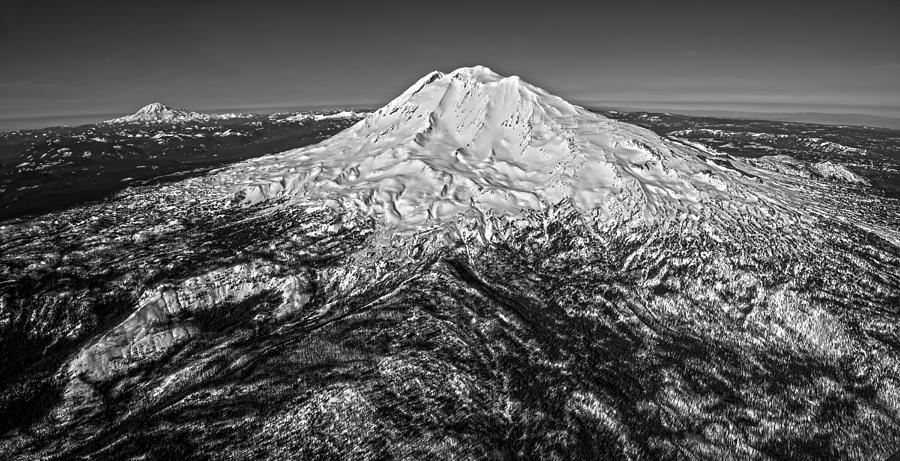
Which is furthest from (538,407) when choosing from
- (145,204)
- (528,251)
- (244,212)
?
(145,204)

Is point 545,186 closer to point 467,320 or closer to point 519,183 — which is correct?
point 519,183

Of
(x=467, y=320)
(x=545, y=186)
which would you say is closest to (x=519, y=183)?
(x=545, y=186)

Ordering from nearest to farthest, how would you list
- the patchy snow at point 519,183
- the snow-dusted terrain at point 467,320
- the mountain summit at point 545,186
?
the snow-dusted terrain at point 467,320
the mountain summit at point 545,186
the patchy snow at point 519,183

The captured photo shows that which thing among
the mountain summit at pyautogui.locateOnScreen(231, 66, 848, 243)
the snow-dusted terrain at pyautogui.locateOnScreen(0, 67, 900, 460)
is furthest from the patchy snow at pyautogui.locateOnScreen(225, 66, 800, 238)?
the snow-dusted terrain at pyautogui.locateOnScreen(0, 67, 900, 460)

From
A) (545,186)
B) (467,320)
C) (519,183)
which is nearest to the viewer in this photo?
(467,320)

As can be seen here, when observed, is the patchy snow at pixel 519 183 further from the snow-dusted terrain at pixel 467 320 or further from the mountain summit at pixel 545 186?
the snow-dusted terrain at pixel 467 320

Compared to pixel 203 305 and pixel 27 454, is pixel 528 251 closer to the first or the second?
pixel 203 305

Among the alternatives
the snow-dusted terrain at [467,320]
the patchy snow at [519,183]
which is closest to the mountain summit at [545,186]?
the patchy snow at [519,183]

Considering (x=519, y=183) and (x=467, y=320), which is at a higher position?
(x=519, y=183)

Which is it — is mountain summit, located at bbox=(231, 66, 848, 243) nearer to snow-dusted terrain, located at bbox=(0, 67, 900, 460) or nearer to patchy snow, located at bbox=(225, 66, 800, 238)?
patchy snow, located at bbox=(225, 66, 800, 238)
